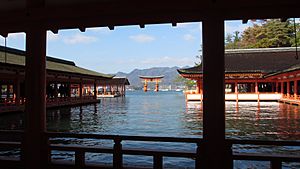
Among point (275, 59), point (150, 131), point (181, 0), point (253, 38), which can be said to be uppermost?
point (253, 38)

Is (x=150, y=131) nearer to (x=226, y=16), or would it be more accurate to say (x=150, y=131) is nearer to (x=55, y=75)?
(x=226, y=16)

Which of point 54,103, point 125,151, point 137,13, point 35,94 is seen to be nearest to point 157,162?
point 125,151

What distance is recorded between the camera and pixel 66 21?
4762mm

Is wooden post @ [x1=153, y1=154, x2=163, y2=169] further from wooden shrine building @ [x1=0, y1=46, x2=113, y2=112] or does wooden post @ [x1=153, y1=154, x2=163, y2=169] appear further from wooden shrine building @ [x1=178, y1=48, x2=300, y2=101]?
wooden shrine building @ [x1=178, y1=48, x2=300, y2=101]

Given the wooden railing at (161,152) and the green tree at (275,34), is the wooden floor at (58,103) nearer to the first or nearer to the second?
the wooden railing at (161,152)

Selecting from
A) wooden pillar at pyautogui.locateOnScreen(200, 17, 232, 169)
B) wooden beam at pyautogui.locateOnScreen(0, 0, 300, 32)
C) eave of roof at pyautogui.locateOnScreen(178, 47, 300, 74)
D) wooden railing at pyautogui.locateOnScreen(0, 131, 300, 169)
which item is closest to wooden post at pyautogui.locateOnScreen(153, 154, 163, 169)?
wooden railing at pyautogui.locateOnScreen(0, 131, 300, 169)

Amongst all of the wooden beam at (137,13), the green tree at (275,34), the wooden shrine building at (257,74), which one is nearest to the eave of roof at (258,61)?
the wooden shrine building at (257,74)

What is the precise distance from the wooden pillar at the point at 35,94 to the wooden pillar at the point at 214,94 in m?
2.78

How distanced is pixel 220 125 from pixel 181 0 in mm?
1988

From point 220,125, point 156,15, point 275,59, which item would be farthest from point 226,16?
point 275,59

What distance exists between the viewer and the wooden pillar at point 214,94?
393cm

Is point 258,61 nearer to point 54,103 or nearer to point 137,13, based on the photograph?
point 54,103

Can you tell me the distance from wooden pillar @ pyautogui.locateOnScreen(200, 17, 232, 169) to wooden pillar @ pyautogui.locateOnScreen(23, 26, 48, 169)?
2781 millimetres

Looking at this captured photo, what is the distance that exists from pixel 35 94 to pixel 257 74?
3369cm
